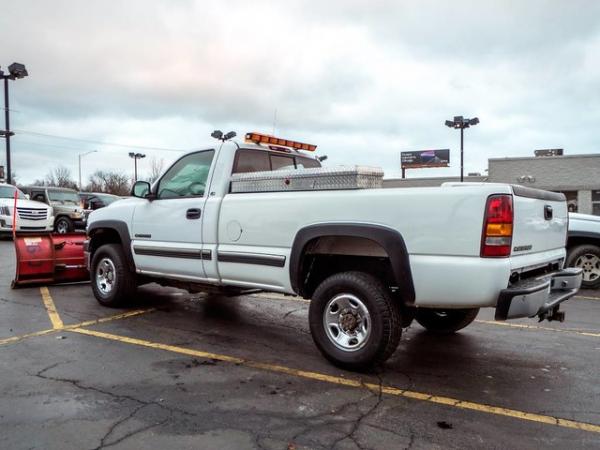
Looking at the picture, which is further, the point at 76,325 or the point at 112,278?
the point at 112,278

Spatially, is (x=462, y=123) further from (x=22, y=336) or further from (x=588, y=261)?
(x=22, y=336)

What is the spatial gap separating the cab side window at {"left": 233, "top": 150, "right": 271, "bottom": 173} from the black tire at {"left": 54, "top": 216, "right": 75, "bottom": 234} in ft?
49.7

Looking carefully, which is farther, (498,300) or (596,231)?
(596,231)

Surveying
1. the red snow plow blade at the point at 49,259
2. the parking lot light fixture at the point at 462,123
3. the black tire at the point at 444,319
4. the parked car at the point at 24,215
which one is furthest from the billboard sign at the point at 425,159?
the black tire at the point at 444,319

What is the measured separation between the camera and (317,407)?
3.50m

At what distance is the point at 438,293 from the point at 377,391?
2.91 ft

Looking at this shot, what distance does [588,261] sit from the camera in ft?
27.6

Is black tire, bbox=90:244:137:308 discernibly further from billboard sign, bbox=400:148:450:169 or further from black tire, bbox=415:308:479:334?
billboard sign, bbox=400:148:450:169

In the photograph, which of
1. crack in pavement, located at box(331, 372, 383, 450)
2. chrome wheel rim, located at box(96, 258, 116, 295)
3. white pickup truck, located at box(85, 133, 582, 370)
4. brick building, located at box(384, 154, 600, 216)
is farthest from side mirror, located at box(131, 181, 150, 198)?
brick building, located at box(384, 154, 600, 216)

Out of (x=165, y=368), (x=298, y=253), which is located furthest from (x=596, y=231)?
(x=165, y=368)

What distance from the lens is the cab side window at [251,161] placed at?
5.41m

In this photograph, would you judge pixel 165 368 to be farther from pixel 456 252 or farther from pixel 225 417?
pixel 456 252

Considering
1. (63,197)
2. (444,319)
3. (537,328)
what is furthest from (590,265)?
(63,197)

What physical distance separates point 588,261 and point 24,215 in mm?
16036
